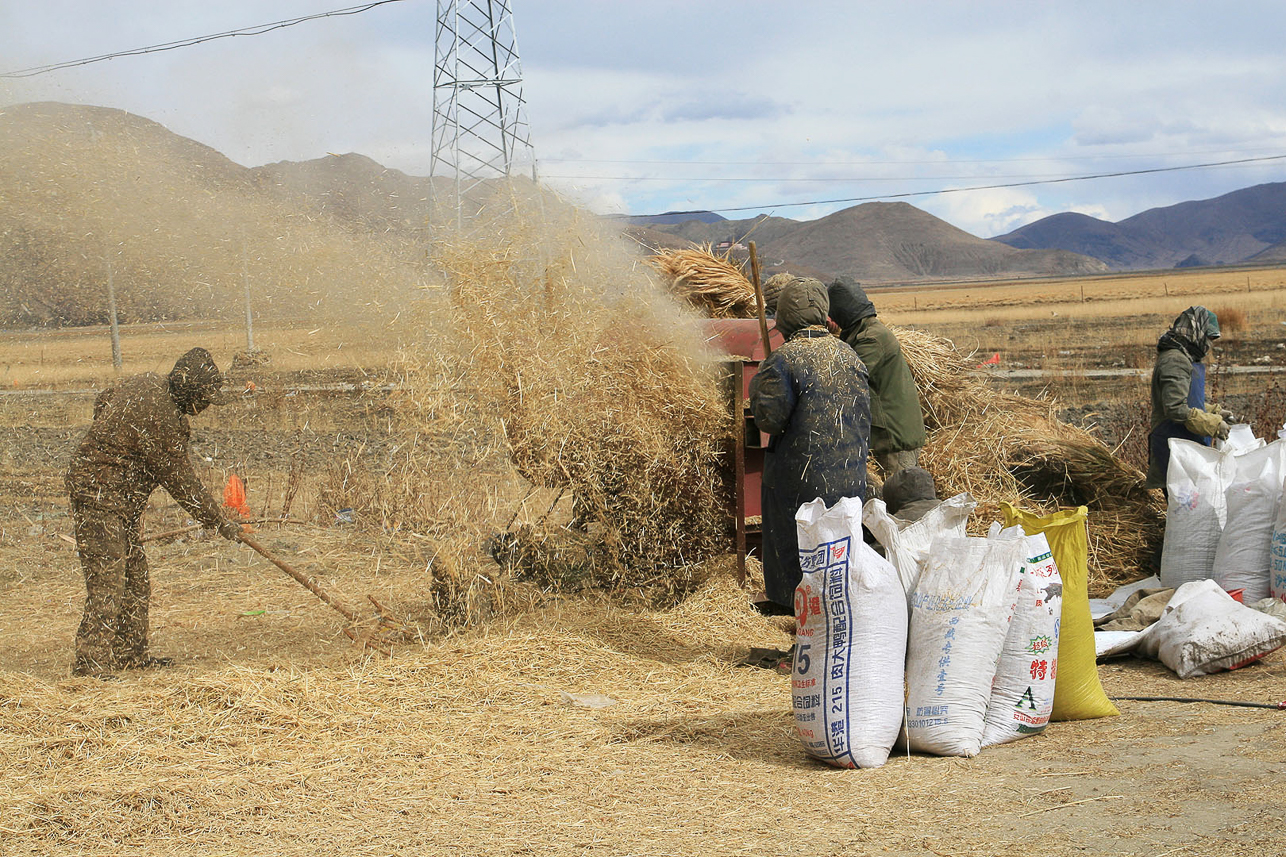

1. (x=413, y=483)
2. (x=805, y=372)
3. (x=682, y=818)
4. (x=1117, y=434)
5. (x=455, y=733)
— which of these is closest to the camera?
(x=682, y=818)

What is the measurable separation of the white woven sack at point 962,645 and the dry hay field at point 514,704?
122 mm

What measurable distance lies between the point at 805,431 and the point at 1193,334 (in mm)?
2953

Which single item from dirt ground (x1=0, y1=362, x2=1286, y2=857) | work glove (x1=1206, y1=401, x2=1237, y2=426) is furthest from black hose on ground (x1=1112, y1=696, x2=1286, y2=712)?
work glove (x1=1206, y1=401, x2=1237, y2=426)

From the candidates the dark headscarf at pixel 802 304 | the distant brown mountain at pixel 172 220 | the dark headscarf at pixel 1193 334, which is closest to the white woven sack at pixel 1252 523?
the dark headscarf at pixel 1193 334

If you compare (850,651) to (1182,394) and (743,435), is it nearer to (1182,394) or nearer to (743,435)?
(743,435)

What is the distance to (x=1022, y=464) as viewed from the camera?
24.5 feet

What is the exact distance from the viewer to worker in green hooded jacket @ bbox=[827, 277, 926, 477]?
6102 millimetres

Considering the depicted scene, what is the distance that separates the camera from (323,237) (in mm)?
6613

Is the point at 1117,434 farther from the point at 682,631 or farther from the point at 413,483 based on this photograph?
the point at 413,483

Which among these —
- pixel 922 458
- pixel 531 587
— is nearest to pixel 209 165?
pixel 531 587

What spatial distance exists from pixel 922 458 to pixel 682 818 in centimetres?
440

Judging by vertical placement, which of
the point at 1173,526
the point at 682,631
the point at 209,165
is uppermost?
the point at 209,165

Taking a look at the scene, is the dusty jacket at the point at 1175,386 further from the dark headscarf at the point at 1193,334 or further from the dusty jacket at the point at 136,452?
the dusty jacket at the point at 136,452

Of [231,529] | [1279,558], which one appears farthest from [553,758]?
[1279,558]
